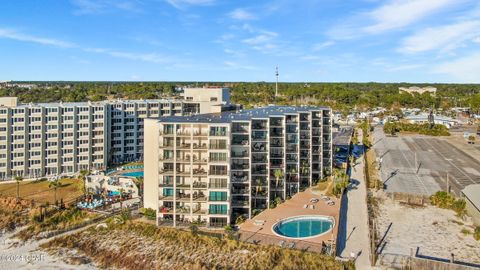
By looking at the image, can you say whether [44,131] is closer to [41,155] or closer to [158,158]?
[41,155]

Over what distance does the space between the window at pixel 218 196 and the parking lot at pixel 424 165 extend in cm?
2935

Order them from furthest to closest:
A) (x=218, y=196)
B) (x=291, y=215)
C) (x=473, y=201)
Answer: (x=291, y=215) → (x=473, y=201) → (x=218, y=196)

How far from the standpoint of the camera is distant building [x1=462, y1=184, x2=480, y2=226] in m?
46.2

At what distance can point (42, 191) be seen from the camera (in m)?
63.1

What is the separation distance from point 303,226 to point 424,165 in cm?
4565

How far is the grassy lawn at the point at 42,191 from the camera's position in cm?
5938

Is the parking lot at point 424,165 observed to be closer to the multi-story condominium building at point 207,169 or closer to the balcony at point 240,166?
the multi-story condominium building at point 207,169

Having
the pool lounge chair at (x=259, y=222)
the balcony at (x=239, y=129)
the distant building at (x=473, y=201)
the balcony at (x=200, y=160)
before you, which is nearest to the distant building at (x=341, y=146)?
the distant building at (x=473, y=201)

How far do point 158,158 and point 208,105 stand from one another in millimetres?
39554

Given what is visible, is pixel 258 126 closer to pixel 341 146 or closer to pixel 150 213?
pixel 150 213

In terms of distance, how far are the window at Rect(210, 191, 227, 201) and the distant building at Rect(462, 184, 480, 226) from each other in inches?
1180

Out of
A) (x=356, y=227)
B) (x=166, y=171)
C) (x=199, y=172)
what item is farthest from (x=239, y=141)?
(x=356, y=227)

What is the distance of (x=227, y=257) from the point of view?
38344 millimetres

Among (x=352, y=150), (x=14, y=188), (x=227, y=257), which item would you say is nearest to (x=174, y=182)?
(x=227, y=257)
